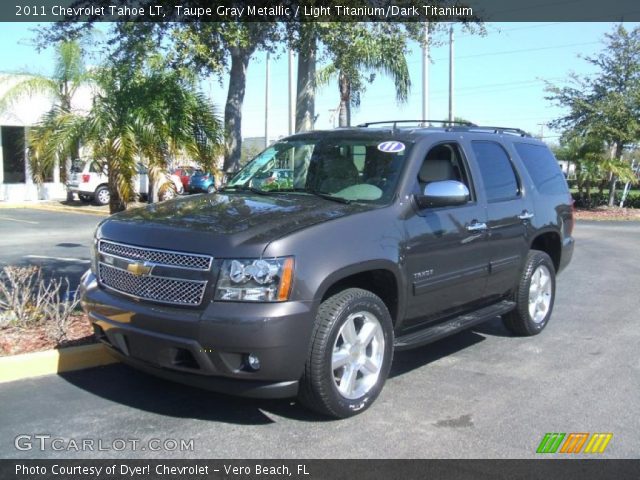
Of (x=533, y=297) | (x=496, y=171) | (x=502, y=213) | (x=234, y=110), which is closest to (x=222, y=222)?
(x=502, y=213)

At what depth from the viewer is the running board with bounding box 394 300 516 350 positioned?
4.82m

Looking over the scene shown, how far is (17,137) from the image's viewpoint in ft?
82.6

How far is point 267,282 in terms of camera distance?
3826mm

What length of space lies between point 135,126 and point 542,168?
4650 millimetres

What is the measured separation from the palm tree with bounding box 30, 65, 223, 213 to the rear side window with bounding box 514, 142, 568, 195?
12.8ft

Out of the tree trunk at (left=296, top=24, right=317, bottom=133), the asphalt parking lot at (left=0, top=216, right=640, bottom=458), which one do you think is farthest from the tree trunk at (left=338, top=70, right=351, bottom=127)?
the asphalt parking lot at (left=0, top=216, right=640, bottom=458)

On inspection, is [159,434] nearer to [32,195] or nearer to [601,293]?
[601,293]

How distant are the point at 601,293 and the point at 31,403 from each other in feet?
24.2

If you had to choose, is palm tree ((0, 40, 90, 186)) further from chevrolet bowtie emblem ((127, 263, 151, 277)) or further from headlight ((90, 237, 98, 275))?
chevrolet bowtie emblem ((127, 263, 151, 277))

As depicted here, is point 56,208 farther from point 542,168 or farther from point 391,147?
point 391,147

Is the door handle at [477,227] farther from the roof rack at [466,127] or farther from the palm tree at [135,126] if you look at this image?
the palm tree at [135,126]

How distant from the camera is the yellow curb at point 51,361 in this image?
4.94 metres

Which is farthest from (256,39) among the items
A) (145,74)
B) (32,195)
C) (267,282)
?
(32,195)
